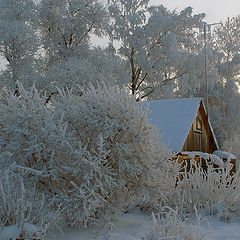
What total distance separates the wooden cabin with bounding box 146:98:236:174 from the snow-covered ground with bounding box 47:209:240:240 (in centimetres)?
655

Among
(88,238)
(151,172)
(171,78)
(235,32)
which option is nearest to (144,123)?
(151,172)

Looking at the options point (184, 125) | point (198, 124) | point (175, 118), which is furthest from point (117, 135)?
point (198, 124)

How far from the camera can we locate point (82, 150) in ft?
15.7

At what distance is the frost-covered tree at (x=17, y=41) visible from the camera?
1686cm

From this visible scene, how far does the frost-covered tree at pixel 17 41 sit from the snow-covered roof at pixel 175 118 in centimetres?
683

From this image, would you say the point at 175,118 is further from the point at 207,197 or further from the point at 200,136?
the point at 207,197

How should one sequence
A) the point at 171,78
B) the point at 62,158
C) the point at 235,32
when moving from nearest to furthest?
the point at 62,158, the point at 171,78, the point at 235,32

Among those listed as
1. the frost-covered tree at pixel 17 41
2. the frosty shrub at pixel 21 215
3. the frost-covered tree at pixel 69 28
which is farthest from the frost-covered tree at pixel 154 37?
the frosty shrub at pixel 21 215

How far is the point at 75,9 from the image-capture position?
1967cm

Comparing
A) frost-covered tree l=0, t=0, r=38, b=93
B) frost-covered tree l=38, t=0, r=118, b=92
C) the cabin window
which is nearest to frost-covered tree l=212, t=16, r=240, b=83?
frost-covered tree l=38, t=0, r=118, b=92

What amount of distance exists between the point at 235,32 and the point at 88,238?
2932 cm

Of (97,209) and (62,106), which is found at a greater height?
(62,106)

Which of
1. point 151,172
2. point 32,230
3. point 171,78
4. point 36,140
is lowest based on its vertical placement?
point 32,230

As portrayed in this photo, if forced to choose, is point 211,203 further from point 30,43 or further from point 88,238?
point 30,43
